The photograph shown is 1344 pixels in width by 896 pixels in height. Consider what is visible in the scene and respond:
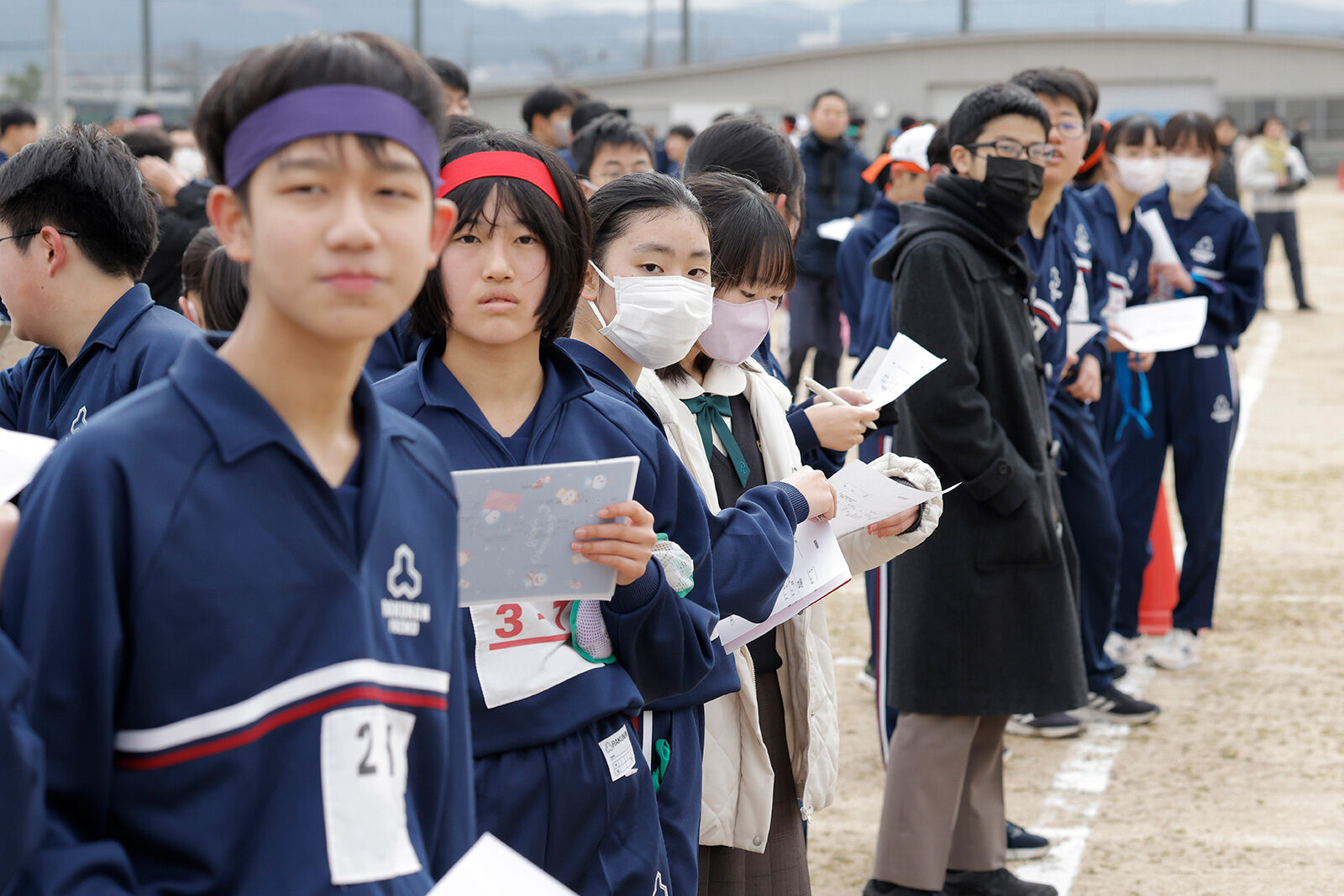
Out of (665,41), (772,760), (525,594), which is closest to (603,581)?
(525,594)

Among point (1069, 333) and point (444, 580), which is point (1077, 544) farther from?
point (444, 580)

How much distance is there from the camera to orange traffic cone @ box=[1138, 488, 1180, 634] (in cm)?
655

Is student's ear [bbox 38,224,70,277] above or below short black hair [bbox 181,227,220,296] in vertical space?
above

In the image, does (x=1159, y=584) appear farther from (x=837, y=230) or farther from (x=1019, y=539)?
(x=837, y=230)

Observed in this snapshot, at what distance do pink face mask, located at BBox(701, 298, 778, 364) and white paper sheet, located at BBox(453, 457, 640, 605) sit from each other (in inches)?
39.2

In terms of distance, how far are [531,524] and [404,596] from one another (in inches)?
19.7

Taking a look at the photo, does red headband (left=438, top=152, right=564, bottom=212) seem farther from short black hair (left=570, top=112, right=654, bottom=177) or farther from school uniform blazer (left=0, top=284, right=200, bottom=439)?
short black hair (left=570, top=112, right=654, bottom=177)

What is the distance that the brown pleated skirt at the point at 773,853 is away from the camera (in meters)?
3.00

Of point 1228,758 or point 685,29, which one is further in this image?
point 685,29

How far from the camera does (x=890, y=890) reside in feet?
12.9

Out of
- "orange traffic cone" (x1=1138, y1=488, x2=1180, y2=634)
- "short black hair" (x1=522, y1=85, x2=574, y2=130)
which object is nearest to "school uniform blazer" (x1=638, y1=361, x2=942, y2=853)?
"orange traffic cone" (x1=1138, y1=488, x2=1180, y2=634)

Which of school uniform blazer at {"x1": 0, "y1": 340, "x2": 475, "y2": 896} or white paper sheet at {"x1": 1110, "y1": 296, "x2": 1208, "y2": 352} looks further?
white paper sheet at {"x1": 1110, "y1": 296, "x2": 1208, "y2": 352}

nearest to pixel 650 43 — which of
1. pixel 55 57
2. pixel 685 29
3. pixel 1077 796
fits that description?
pixel 685 29

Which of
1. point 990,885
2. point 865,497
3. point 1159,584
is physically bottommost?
point 990,885
